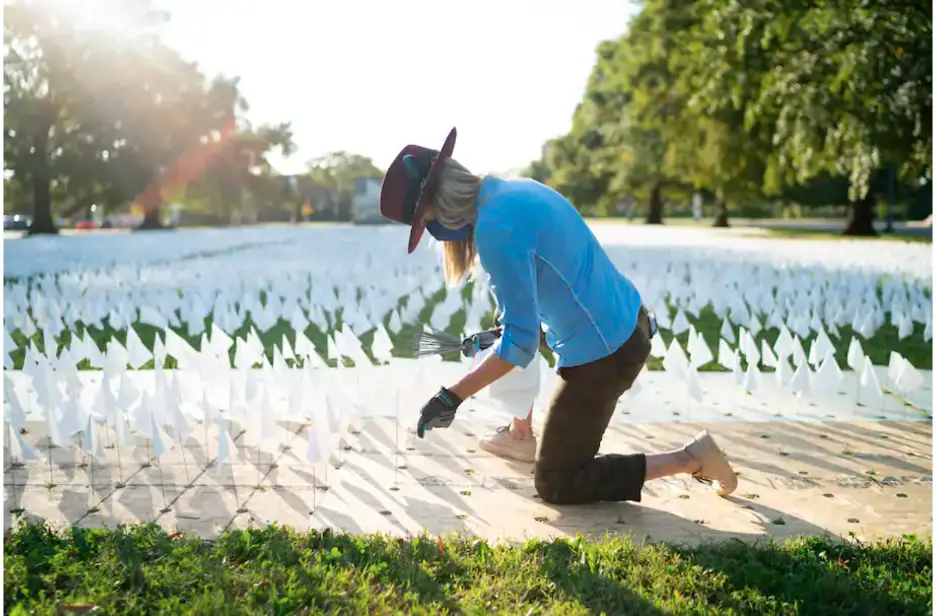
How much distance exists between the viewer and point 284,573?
286 centimetres

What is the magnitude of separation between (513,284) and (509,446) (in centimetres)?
140

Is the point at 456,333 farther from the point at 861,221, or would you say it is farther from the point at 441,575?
the point at 861,221

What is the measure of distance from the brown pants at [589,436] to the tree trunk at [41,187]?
41.3 m

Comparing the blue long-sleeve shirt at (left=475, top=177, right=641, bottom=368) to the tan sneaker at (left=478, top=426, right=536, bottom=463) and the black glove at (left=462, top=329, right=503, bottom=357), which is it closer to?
the black glove at (left=462, top=329, right=503, bottom=357)

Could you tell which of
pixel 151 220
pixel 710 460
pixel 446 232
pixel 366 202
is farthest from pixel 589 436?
pixel 366 202

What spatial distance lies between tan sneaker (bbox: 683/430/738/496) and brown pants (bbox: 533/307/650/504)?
22 cm

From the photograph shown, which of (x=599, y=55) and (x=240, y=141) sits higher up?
(x=599, y=55)

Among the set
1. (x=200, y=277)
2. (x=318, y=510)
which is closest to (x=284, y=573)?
(x=318, y=510)

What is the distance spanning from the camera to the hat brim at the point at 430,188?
120 inches

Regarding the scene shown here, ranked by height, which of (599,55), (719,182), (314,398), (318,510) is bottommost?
(318,510)

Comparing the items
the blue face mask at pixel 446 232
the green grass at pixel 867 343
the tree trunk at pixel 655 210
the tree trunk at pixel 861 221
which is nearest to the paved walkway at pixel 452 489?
the blue face mask at pixel 446 232

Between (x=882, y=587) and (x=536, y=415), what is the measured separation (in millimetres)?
2508

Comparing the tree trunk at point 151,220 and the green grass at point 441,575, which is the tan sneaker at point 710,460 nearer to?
the green grass at point 441,575

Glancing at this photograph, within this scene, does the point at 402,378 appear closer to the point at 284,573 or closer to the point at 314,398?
the point at 314,398
